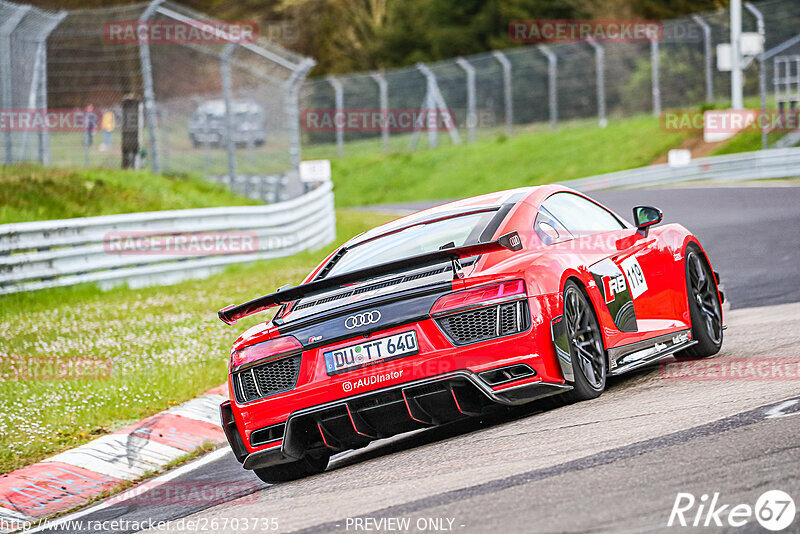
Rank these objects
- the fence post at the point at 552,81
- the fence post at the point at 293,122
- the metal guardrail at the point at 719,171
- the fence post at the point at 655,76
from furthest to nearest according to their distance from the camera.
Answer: the fence post at the point at 552,81 → the fence post at the point at 655,76 → the metal guardrail at the point at 719,171 → the fence post at the point at 293,122

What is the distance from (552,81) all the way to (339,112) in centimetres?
770

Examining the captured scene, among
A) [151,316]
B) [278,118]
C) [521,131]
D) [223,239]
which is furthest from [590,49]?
[151,316]

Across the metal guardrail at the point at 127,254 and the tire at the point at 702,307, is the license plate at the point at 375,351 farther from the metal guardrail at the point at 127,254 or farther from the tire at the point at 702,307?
the metal guardrail at the point at 127,254

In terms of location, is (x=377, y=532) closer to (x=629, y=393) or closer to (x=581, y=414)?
(x=581, y=414)

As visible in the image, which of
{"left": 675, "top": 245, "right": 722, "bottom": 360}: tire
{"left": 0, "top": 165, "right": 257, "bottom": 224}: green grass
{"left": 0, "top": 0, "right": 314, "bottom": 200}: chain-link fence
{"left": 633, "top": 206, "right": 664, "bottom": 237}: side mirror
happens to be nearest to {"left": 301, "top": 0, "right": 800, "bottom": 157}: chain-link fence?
{"left": 0, "top": 0, "right": 314, "bottom": 200}: chain-link fence

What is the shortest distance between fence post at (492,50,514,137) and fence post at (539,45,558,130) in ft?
3.99

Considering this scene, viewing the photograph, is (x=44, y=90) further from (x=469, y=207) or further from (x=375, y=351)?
(x=375, y=351)

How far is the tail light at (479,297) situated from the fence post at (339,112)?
32.6 meters

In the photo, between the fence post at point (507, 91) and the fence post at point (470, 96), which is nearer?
the fence post at point (507, 91)

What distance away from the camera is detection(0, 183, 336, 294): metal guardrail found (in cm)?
1445

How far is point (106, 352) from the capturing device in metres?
10.8

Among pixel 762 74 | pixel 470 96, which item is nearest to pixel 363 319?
pixel 762 74

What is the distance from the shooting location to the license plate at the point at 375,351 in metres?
5.83

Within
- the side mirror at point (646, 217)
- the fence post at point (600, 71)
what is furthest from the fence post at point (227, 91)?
the fence post at point (600, 71)
